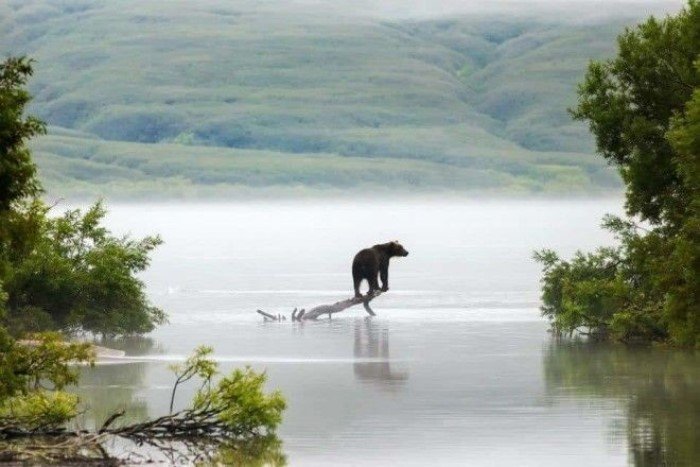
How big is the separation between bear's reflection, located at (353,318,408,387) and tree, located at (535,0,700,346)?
4.05 metres

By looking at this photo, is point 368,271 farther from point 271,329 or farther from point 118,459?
point 118,459

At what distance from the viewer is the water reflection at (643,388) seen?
23250mm

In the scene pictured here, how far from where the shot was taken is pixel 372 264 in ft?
155

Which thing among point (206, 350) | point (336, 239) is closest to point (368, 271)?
point (206, 350)

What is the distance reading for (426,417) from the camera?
26.7 metres

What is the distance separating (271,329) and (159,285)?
22.2 m

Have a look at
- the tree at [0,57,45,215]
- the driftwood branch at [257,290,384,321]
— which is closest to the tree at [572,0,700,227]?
the driftwood branch at [257,290,384,321]

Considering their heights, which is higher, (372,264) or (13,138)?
(372,264)

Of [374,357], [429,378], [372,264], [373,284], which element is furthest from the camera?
[372,264]

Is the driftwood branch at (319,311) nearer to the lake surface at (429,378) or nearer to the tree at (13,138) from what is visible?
the lake surface at (429,378)

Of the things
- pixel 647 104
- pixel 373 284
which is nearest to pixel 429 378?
pixel 647 104

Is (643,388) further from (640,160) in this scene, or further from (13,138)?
(13,138)

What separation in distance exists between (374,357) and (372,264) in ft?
36.8

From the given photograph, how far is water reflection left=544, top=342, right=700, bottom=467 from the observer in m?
23.2
